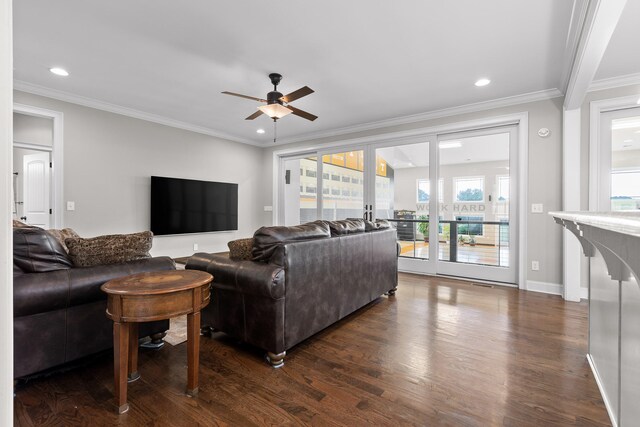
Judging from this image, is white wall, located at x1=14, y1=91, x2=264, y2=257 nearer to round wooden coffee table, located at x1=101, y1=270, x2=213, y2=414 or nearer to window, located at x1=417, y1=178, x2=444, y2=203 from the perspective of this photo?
round wooden coffee table, located at x1=101, y1=270, x2=213, y2=414

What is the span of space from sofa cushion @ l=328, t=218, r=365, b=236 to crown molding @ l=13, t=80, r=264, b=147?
3861 mm

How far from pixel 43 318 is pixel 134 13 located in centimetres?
226

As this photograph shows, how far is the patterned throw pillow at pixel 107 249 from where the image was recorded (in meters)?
1.90

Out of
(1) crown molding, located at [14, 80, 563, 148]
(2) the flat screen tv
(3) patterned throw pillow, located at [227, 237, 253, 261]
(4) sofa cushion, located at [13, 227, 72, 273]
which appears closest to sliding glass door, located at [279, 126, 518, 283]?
(1) crown molding, located at [14, 80, 563, 148]

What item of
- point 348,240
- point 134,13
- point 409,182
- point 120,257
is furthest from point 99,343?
point 409,182

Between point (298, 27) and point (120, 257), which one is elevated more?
point (298, 27)

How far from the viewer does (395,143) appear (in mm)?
5047

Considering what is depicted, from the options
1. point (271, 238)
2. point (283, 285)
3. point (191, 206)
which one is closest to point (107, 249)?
point (271, 238)

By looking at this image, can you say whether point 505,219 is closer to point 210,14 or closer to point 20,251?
point 210,14

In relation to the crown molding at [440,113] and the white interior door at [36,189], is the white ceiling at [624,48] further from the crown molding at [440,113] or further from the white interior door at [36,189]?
the white interior door at [36,189]

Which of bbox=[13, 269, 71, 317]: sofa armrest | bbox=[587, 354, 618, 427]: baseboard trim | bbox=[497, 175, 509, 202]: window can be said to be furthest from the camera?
bbox=[497, 175, 509, 202]: window

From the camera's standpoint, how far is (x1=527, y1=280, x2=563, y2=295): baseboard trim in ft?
12.1

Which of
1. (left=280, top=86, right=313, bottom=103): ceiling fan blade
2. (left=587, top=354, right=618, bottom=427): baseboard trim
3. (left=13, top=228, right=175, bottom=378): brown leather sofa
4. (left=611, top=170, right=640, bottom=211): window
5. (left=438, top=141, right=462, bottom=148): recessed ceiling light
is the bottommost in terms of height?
(left=587, top=354, right=618, bottom=427): baseboard trim

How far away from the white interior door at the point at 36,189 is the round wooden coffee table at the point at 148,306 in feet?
12.6
